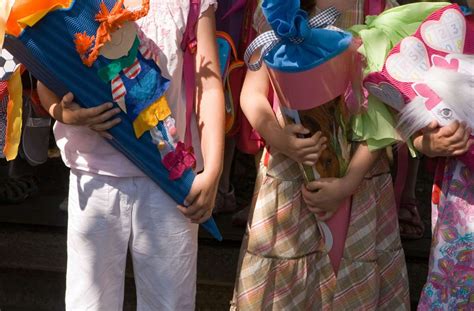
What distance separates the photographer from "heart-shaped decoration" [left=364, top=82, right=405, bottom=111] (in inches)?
115

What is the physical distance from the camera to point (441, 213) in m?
3.12

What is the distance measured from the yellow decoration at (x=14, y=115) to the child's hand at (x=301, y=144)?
0.79m

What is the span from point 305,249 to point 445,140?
0.58 meters

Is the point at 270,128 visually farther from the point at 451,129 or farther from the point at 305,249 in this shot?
the point at 451,129

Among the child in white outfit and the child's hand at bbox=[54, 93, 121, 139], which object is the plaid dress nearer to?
the child in white outfit

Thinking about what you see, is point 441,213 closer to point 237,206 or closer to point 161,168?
point 161,168

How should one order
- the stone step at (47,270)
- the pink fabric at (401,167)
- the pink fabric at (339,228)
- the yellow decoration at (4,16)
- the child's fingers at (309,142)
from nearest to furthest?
the yellow decoration at (4,16), the child's fingers at (309,142), the pink fabric at (339,228), the pink fabric at (401,167), the stone step at (47,270)

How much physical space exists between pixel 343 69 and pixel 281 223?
1.84 feet

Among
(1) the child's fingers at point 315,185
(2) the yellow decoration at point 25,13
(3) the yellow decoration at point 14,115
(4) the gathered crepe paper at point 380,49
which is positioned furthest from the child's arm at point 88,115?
(4) the gathered crepe paper at point 380,49

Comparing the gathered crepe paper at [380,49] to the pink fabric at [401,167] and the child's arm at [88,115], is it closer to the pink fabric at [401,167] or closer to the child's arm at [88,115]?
the pink fabric at [401,167]

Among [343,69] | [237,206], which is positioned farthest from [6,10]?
[237,206]

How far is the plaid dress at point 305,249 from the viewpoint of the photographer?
3.14 meters

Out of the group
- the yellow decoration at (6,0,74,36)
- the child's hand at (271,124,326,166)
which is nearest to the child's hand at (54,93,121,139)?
the yellow decoration at (6,0,74,36)

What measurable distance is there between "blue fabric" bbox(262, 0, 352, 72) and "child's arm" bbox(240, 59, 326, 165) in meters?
0.26
